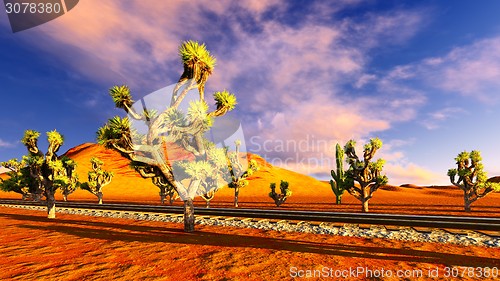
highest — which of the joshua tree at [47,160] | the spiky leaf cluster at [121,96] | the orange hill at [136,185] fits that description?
the spiky leaf cluster at [121,96]

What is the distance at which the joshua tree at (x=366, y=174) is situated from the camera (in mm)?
25828

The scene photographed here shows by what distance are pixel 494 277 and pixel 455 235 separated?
540 cm

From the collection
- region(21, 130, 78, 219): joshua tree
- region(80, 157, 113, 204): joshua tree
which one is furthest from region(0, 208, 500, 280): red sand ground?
region(80, 157, 113, 204): joshua tree

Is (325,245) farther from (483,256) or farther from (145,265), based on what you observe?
(145,265)

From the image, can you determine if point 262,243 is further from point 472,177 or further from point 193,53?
point 472,177

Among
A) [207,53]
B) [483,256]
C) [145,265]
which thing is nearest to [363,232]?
[483,256]

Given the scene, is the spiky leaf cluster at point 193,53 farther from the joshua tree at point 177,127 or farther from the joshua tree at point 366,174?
the joshua tree at point 366,174

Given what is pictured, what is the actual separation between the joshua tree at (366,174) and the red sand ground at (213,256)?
16.1 m

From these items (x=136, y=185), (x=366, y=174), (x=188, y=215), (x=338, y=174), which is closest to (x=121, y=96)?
(x=188, y=215)

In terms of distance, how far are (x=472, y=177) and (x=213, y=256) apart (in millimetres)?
30483

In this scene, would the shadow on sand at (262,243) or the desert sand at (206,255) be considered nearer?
the desert sand at (206,255)

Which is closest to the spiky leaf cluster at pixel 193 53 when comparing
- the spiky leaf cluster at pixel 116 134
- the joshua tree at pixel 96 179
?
the spiky leaf cluster at pixel 116 134

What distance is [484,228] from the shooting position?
1105 cm

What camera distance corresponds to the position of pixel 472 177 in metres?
26.7
